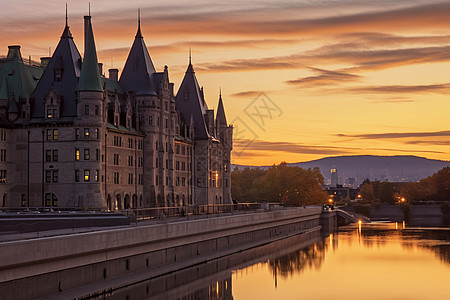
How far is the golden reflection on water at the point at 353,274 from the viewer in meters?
51.2

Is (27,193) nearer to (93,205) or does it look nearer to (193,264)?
(93,205)

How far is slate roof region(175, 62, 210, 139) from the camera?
12594 cm

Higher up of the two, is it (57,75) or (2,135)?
(57,75)

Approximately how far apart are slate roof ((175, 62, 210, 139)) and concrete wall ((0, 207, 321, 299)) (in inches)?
1890

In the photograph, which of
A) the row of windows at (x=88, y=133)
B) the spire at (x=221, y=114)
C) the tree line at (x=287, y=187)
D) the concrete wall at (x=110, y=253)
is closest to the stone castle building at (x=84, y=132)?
the row of windows at (x=88, y=133)

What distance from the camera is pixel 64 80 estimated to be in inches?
3585

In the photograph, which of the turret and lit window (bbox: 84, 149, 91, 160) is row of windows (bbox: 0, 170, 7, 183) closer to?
lit window (bbox: 84, 149, 91, 160)

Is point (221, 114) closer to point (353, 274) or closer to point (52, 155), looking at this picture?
point (52, 155)

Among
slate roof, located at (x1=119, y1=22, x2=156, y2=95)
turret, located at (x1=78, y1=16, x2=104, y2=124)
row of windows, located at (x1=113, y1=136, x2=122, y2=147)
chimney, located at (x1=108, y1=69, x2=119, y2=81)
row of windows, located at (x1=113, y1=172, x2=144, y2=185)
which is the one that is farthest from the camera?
chimney, located at (x1=108, y1=69, x2=119, y2=81)

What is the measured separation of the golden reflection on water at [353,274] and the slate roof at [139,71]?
33674 millimetres

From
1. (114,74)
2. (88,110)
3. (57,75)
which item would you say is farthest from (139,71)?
(88,110)

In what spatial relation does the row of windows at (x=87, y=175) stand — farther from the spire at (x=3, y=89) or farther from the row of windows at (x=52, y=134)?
the spire at (x=3, y=89)

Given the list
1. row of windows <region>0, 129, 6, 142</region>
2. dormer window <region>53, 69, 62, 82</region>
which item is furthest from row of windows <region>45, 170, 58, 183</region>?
dormer window <region>53, 69, 62, 82</region>

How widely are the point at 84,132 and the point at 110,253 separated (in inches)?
1697
